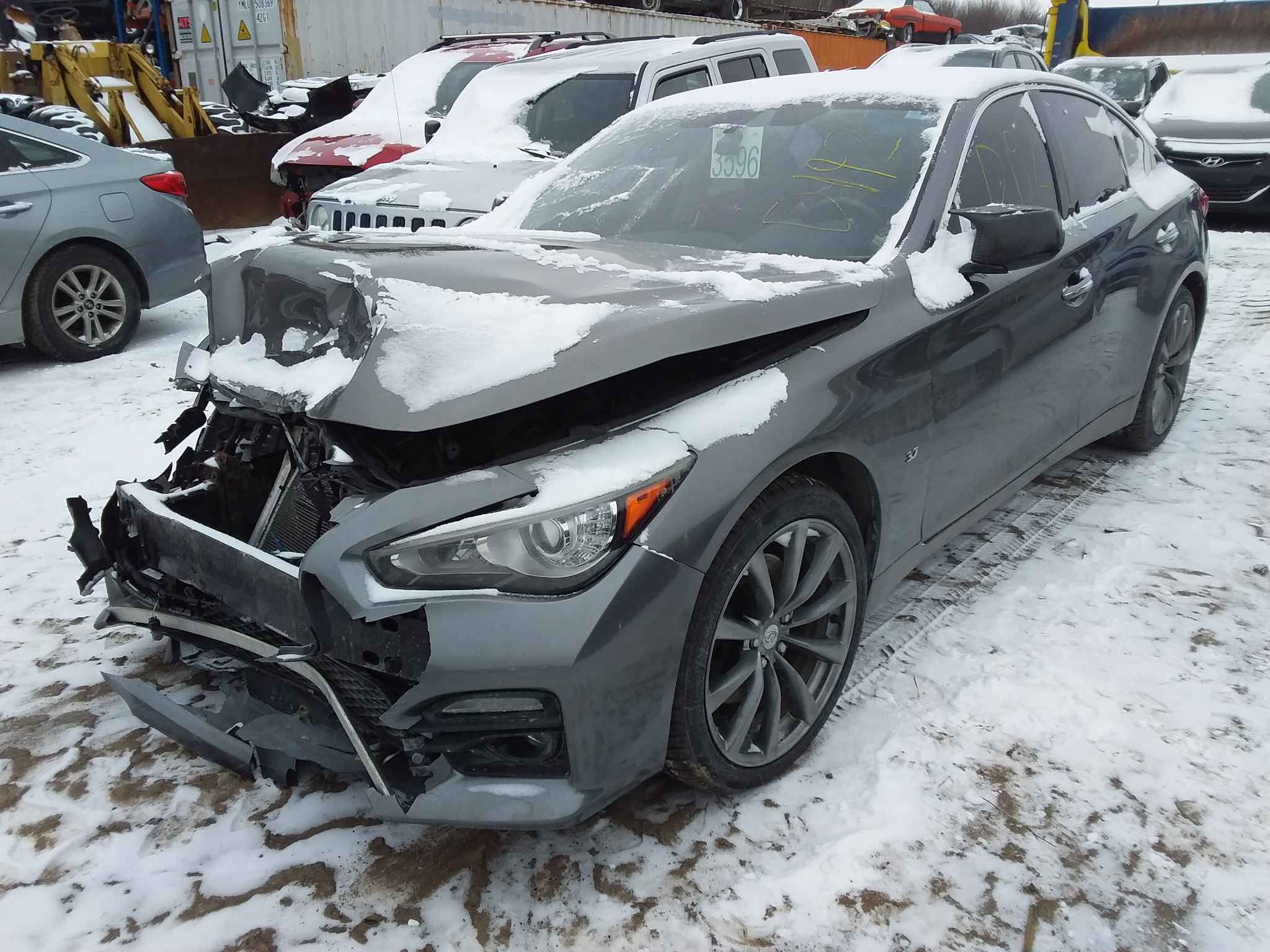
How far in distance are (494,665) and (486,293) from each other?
33.0 inches

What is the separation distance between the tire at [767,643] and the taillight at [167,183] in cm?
575

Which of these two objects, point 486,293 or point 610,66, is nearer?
point 486,293

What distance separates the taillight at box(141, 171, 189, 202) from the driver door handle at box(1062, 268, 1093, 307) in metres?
5.62

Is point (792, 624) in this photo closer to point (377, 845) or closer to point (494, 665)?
point (494, 665)

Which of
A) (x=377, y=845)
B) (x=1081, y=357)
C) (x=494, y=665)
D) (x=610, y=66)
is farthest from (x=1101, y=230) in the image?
(x=610, y=66)

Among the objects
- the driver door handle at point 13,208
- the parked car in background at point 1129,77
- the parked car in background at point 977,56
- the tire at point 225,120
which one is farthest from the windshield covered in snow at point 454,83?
the parked car in background at point 1129,77

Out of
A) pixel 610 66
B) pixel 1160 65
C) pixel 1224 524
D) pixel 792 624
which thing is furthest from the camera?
pixel 1160 65

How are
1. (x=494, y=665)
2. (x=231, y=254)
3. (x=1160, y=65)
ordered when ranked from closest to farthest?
1. (x=494, y=665)
2. (x=231, y=254)
3. (x=1160, y=65)

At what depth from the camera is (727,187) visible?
3.18 meters

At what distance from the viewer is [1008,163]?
3.23 meters

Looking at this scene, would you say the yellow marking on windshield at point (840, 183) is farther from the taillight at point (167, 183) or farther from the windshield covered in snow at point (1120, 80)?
the windshield covered in snow at point (1120, 80)

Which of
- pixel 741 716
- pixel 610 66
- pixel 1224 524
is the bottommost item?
pixel 1224 524

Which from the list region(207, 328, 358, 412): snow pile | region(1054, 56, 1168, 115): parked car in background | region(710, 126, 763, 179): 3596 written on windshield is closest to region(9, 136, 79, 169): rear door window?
region(207, 328, 358, 412): snow pile

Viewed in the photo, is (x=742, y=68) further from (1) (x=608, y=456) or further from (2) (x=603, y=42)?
(1) (x=608, y=456)
